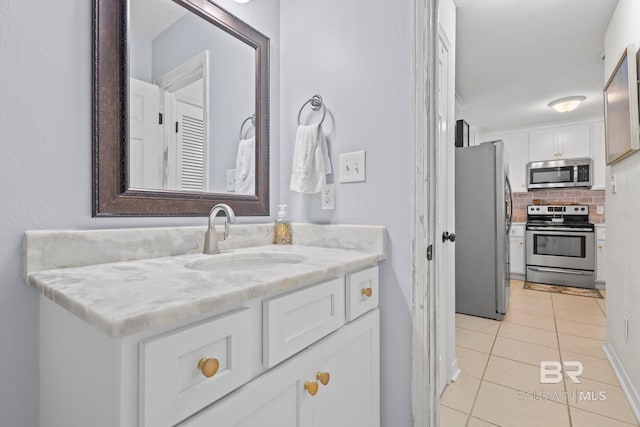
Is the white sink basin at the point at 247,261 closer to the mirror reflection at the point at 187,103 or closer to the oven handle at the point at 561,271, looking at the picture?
the mirror reflection at the point at 187,103

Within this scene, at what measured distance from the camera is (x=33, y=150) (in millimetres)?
832

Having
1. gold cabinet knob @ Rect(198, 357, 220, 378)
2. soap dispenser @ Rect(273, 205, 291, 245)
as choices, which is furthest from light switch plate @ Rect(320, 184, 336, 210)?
gold cabinet knob @ Rect(198, 357, 220, 378)

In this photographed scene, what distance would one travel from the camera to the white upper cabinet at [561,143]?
454 cm

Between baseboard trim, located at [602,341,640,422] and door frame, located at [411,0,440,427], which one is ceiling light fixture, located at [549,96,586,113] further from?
door frame, located at [411,0,440,427]

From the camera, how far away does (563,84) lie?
3.48 metres

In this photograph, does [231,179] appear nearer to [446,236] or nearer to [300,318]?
[300,318]

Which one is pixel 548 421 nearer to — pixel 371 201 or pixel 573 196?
pixel 371 201

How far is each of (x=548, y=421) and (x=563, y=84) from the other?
3.48 meters

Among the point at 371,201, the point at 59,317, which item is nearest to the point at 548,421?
the point at 371,201

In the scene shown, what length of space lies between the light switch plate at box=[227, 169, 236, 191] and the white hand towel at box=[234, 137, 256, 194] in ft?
0.03

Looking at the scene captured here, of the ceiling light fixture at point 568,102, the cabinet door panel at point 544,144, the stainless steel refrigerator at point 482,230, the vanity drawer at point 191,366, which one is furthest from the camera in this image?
the cabinet door panel at point 544,144

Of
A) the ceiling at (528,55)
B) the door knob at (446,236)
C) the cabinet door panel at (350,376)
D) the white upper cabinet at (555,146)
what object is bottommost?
the cabinet door panel at (350,376)

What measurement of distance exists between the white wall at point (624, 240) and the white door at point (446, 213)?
88 centimetres

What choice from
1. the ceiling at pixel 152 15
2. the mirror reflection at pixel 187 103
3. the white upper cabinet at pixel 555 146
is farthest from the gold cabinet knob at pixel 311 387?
the white upper cabinet at pixel 555 146
